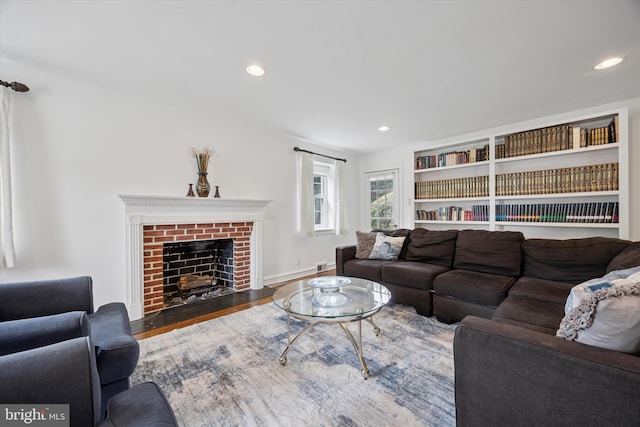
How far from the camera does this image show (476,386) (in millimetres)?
1132

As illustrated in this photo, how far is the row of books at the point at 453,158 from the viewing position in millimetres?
3840

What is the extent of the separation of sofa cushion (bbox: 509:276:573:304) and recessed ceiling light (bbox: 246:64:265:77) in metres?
2.85

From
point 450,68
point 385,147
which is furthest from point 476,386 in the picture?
point 385,147

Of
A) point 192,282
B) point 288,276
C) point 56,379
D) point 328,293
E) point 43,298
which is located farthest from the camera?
point 288,276

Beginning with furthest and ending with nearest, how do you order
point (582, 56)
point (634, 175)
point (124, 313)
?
point (634, 175) → point (582, 56) → point (124, 313)

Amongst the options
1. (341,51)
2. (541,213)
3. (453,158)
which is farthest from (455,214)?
(341,51)

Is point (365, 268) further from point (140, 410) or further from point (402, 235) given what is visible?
point (140, 410)

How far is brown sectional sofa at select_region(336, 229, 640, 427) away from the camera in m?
0.92

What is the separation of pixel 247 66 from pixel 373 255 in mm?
2603

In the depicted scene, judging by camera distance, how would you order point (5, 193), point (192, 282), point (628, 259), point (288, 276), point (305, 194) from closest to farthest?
point (628, 259)
point (5, 193)
point (192, 282)
point (288, 276)
point (305, 194)

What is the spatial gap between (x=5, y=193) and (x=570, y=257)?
4.79m

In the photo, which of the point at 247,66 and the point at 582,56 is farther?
the point at 247,66

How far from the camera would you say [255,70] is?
2.33 meters

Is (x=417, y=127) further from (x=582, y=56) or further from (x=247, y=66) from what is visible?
(x=247, y=66)
